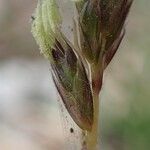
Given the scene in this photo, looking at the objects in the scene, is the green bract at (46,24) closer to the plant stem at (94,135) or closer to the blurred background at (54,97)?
the plant stem at (94,135)

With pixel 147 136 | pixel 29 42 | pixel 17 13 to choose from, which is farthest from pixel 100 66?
pixel 17 13

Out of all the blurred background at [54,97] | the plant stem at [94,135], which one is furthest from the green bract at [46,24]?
the blurred background at [54,97]

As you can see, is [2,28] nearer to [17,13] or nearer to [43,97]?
[17,13]

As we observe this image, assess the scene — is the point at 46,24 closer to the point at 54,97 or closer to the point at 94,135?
the point at 94,135

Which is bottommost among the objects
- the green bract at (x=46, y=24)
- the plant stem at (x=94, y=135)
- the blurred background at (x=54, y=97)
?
the blurred background at (x=54, y=97)

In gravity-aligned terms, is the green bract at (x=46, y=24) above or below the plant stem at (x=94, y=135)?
above

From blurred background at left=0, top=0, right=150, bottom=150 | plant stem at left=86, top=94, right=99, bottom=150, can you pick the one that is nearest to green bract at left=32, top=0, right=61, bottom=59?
plant stem at left=86, top=94, right=99, bottom=150

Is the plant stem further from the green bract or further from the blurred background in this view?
the blurred background

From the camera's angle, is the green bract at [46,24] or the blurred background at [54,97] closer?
the green bract at [46,24]
